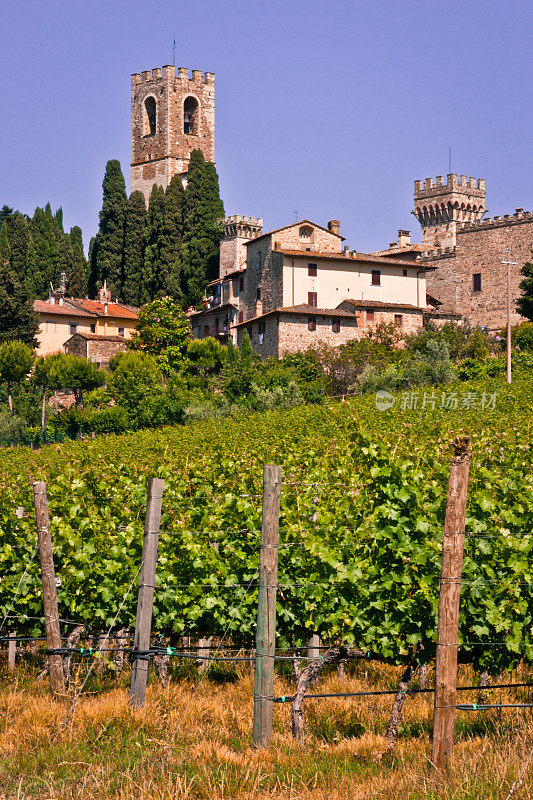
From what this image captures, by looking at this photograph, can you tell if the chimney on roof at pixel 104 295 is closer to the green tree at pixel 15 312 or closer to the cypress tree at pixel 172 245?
the cypress tree at pixel 172 245

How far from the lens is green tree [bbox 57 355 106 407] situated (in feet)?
171

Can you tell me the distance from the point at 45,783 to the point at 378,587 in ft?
8.48

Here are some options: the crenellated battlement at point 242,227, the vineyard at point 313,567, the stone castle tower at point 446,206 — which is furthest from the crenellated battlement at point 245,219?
the vineyard at point 313,567

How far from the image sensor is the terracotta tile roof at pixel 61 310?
203 feet

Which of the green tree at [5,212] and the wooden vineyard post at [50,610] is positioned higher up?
the green tree at [5,212]

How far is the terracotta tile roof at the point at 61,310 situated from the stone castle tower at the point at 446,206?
2961 centimetres

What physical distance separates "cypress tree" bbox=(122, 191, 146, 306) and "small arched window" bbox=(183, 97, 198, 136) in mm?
13876

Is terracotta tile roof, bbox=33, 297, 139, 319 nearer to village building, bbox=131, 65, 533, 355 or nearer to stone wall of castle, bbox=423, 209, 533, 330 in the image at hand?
village building, bbox=131, 65, 533, 355

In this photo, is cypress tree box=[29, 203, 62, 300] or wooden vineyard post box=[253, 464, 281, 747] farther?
cypress tree box=[29, 203, 62, 300]

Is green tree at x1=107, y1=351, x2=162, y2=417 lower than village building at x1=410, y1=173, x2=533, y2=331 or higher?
lower

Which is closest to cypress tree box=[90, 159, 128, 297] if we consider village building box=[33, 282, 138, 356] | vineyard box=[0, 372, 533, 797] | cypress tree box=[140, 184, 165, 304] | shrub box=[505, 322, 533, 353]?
cypress tree box=[140, 184, 165, 304]

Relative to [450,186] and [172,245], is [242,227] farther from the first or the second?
[450,186]

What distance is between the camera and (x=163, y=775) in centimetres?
531

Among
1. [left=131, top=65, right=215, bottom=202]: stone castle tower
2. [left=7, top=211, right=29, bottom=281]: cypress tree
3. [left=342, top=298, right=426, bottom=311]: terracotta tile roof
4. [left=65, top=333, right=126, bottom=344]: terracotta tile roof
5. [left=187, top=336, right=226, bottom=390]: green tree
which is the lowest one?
[left=187, top=336, right=226, bottom=390]: green tree
